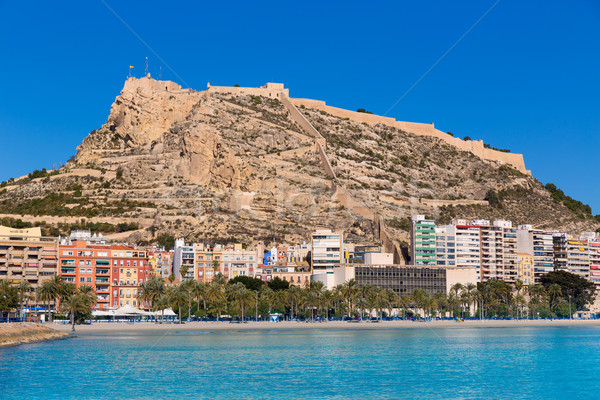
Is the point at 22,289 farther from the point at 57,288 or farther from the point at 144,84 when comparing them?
the point at 144,84

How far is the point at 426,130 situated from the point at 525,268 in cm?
5627

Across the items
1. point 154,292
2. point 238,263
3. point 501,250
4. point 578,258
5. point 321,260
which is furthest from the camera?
point 578,258

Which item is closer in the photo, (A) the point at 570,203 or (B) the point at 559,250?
(B) the point at 559,250

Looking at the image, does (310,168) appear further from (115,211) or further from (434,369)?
(434,369)

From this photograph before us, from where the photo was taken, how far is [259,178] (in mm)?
143375

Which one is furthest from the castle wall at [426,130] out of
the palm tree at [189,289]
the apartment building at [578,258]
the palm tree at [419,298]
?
the palm tree at [189,289]

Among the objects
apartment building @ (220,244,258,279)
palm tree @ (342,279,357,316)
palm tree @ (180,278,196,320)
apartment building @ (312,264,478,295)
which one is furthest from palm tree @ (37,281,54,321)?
apartment building @ (312,264,478,295)

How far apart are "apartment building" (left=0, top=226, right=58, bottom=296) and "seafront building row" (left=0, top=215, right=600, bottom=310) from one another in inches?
4.8

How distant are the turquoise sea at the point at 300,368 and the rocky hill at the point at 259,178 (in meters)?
59.0

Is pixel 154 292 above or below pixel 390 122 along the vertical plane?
below

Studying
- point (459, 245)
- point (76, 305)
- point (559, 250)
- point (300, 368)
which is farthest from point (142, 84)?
point (300, 368)

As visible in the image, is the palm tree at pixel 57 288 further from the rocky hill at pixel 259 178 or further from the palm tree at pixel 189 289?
the rocky hill at pixel 259 178

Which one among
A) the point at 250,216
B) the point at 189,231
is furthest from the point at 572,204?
the point at 189,231

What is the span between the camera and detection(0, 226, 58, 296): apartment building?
9938 centimetres
